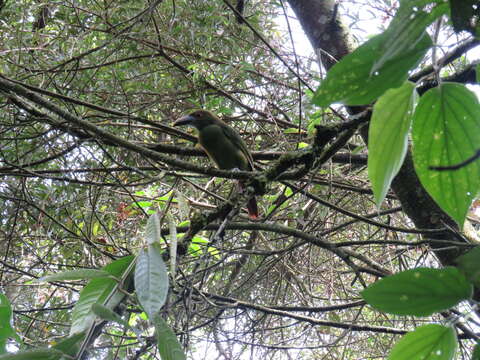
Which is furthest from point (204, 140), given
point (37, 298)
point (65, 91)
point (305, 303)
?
point (37, 298)

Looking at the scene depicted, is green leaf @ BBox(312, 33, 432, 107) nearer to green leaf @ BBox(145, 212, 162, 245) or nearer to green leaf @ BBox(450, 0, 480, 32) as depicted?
green leaf @ BBox(450, 0, 480, 32)

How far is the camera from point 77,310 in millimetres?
694

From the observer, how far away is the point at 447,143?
0.67m

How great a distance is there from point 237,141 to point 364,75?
2924mm

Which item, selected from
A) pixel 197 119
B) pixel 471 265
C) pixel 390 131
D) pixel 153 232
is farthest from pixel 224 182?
pixel 471 265

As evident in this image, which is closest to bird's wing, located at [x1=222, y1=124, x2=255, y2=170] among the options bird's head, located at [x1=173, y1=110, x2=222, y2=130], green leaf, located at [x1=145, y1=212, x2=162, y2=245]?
bird's head, located at [x1=173, y1=110, x2=222, y2=130]

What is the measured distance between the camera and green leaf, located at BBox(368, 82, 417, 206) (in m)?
0.62

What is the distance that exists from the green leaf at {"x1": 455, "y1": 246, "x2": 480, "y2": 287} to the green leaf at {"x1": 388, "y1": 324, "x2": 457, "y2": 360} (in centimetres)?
8

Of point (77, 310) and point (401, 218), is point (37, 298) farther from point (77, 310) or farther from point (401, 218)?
point (77, 310)

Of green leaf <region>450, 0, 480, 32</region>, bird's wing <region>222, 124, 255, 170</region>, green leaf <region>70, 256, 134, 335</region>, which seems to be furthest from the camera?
bird's wing <region>222, 124, 255, 170</region>

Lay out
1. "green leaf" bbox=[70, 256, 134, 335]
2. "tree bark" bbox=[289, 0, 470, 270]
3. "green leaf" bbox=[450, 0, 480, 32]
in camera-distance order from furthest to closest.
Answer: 1. "tree bark" bbox=[289, 0, 470, 270]
2. "green leaf" bbox=[70, 256, 134, 335]
3. "green leaf" bbox=[450, 0, 480, 32]

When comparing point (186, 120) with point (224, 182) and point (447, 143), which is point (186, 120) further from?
point (447, 143)

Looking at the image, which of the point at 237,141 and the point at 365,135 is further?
the point at 237,141

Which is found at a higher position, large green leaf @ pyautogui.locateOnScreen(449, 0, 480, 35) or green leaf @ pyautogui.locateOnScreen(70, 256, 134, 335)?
green leaf @ pyautogui.locateOnScreen(70, 256, 134, 335)
